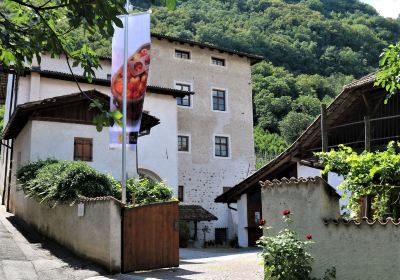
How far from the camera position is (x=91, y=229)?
11992mm

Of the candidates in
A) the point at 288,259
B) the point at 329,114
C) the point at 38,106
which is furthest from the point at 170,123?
the point at 288,259

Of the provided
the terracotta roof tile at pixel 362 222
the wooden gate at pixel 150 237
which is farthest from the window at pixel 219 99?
the terracotta roof tile at pixel 362 222

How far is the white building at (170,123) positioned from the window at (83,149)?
4cm

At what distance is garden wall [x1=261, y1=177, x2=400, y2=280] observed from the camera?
296 inches

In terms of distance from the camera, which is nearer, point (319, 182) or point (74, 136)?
point (319, 182)

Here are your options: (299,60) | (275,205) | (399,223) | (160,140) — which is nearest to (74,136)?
(160,140)

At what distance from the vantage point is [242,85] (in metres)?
34.7

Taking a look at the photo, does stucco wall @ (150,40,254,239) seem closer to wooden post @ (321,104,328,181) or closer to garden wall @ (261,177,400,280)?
wooden post @ (321,104,328,181)

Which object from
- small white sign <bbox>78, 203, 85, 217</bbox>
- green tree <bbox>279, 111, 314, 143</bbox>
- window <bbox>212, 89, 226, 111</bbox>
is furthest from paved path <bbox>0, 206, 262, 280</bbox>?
green tree <bbox>279, 111, 314, 143</bbox>

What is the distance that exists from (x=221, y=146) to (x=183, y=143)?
2.91m

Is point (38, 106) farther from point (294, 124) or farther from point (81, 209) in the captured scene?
point (294, 124)

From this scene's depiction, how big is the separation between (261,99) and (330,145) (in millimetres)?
50524

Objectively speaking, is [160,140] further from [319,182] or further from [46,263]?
[319,182]

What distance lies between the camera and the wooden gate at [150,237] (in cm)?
1136
